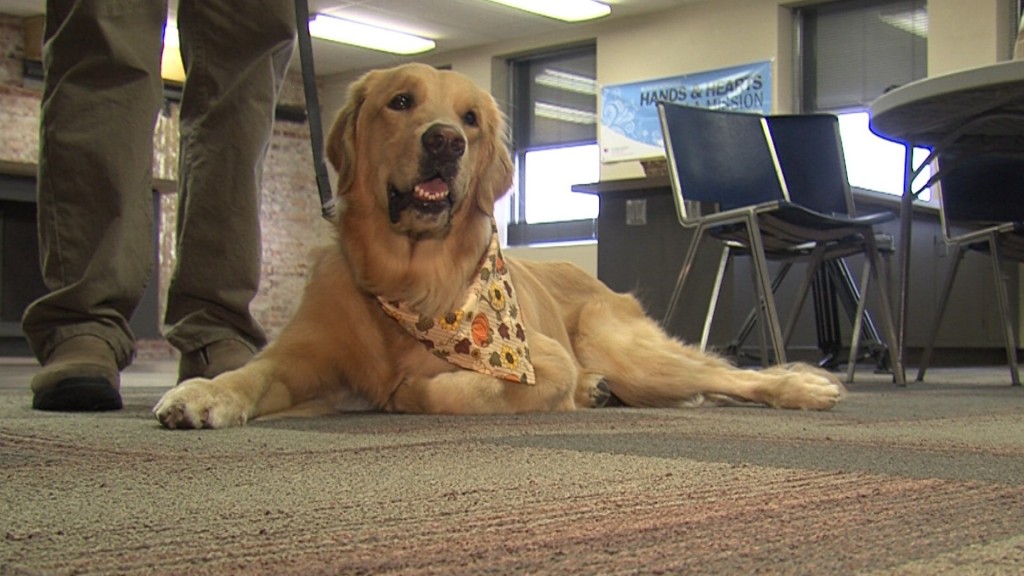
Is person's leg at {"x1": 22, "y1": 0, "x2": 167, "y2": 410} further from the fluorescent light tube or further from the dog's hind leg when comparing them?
the fluorescent light tube

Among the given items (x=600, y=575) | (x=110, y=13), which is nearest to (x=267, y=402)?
(x=110, y=13)

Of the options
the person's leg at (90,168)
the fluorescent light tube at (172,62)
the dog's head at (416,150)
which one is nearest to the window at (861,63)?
the fluorescent light tube at (172,62)

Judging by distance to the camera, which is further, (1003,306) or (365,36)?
(365,36)

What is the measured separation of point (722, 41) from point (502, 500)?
9217 millimetres

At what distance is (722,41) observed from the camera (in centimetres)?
960

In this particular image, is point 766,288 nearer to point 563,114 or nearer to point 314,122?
point 314,122

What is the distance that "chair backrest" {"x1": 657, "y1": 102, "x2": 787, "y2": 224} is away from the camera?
12.4 ft

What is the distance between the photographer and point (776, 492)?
960 mm

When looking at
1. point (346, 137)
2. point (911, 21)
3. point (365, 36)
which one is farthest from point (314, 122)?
point (365, 36)

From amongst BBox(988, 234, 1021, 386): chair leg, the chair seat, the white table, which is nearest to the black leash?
the white table

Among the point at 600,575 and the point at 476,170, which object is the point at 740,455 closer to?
the point at 600,575

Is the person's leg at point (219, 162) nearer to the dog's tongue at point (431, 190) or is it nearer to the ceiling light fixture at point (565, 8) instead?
the dog's tongue at point (431, 190)

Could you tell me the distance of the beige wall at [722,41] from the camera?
26.7 feet

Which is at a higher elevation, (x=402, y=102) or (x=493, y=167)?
(x=402, y=102)
